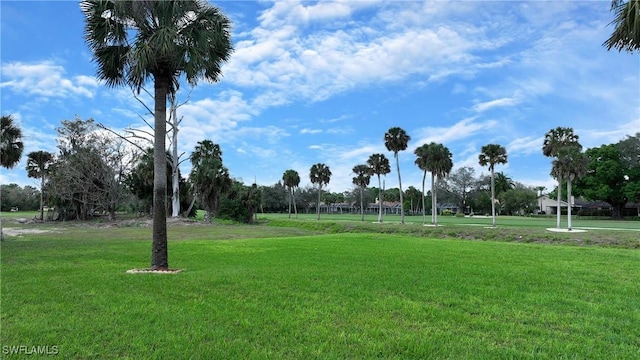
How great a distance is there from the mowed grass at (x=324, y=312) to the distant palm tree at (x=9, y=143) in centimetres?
1805

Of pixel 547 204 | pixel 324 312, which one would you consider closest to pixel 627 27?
pixel 324 312

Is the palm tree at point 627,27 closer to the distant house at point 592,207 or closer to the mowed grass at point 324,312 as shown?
the mowed grass at point 324,312

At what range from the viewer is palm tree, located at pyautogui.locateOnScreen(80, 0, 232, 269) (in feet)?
33.0

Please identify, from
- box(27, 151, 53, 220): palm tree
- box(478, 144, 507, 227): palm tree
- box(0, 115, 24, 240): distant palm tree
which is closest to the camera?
box(0, 115, 24, 240): distant palm tree

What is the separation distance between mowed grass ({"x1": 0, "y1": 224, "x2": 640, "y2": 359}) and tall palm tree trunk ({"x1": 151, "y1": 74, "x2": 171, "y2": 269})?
88 cm

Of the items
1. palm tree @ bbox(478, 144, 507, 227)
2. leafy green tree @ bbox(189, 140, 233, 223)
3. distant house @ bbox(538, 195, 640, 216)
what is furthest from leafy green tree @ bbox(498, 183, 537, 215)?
leafy green tree @ bbox(189, 140, 233, 223)

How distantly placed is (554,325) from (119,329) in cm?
562

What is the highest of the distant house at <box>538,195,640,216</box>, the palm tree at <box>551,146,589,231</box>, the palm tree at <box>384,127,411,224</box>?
the palm tree at <box>384,127,411,224</box>

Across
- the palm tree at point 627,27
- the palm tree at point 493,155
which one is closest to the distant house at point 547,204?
the palm tree at point 493,155

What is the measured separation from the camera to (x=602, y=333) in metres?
5.01

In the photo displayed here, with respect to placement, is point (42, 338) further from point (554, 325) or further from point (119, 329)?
point (554, 325)

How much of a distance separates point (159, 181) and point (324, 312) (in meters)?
6.60

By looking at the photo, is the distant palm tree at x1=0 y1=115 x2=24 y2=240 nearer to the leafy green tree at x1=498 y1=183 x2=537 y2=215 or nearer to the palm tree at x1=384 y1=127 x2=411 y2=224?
the palm tree at x1=384 y1=127 x2=411 y2=224

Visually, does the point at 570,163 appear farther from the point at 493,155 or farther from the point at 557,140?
the point at 493,155
